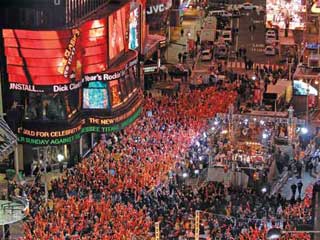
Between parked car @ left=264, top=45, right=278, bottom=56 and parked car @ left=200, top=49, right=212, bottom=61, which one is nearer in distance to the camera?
parked car @ left=200, top=49, right=212, bottom=61

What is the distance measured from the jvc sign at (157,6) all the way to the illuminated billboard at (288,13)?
9454mm

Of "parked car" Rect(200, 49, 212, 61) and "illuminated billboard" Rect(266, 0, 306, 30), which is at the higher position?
"illuminated billboard" Rect(266, 0, 306, 30)

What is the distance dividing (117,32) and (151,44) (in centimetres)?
1124

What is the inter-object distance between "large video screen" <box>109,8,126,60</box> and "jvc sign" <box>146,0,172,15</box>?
10.6 meters

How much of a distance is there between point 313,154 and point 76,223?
1537 cm

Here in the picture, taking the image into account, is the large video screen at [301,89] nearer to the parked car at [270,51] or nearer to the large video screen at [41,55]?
the parked car at [270,51]

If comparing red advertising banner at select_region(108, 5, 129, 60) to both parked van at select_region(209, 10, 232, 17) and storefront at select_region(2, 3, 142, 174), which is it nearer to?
storefront at select_region(2, 3, 142, 174)

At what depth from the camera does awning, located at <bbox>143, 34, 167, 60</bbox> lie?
60609 millimetres

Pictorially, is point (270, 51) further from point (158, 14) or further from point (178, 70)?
point (158, 14)

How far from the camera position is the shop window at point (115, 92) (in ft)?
164

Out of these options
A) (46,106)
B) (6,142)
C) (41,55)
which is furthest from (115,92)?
(6,142)

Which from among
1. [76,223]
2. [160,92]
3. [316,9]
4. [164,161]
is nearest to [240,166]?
[164,161]

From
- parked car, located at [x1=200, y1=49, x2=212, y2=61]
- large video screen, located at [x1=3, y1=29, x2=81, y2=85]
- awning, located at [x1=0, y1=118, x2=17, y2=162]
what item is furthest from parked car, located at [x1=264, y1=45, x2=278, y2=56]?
awning, located at [x1=0, y1=118, x2=17, y2=162]

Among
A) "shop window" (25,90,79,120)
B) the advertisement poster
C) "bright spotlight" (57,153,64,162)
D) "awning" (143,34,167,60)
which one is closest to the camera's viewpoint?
"shop window" (25,90,79,120)
